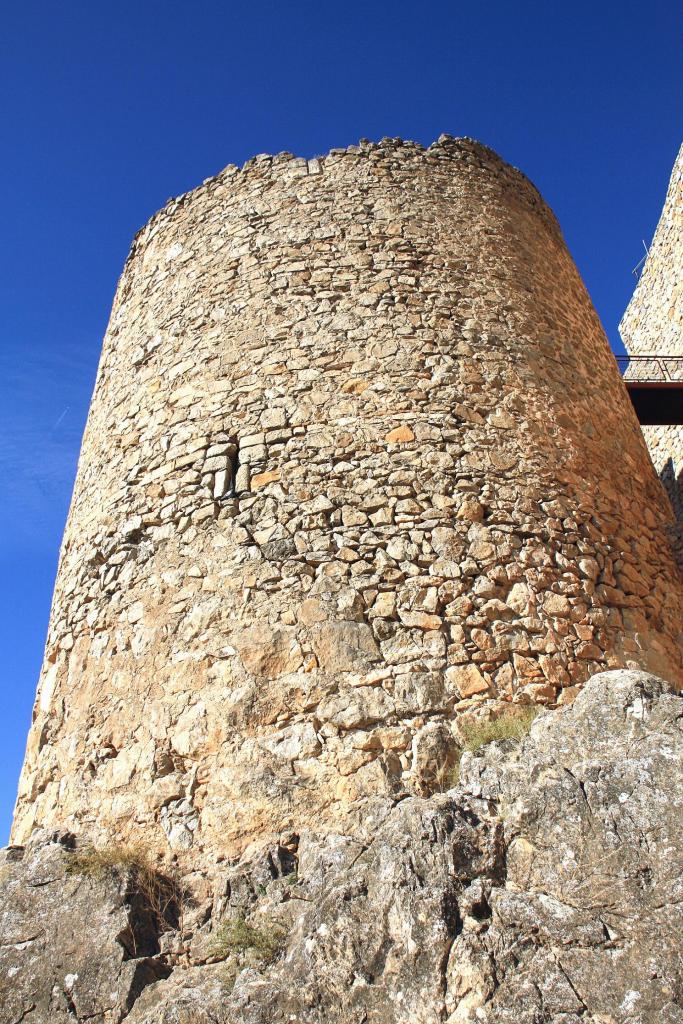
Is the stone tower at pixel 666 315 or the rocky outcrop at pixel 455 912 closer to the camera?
the rocky outcrop at pixel 455 912

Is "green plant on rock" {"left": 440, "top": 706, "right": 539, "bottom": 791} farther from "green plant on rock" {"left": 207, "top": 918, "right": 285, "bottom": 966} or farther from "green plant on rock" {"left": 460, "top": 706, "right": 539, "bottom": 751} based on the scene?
"green plant on rock" {"left": 207, "top": 918, "right": 285, "bottom": 966}

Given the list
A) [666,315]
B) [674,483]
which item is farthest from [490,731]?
[666,315]

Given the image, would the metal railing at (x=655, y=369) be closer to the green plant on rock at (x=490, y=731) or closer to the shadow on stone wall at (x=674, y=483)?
the shadow on stone wall at (x=674, y=483)

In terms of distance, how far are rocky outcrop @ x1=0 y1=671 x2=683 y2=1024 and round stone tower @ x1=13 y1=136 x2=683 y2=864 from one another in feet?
1.31

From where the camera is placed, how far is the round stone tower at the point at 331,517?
4125mm

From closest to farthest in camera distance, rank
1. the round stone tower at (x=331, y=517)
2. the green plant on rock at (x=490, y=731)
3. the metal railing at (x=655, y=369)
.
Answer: the green plant on rock at (x=490, y=731), the round stone tower at (x=331, y=517), the metal railing at (x=655, y=369)

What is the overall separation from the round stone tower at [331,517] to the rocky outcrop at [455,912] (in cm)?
40

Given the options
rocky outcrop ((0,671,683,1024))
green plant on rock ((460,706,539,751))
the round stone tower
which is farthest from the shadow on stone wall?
rocky outcrop ((0,671,683,1024))

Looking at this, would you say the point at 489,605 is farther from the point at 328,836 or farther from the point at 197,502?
the point at 197,502

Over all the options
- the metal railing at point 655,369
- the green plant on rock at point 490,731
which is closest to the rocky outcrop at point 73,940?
the green plant on rock at point 490,731

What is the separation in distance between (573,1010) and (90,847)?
8.03ft

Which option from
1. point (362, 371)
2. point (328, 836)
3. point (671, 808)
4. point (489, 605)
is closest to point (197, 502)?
point (362, 371)

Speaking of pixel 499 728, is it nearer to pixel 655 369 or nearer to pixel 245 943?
pixel 245 943

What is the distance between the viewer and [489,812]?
11.3 feet
